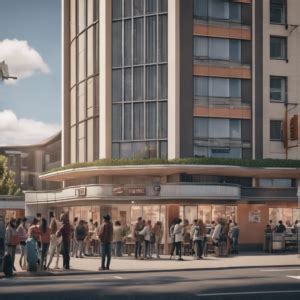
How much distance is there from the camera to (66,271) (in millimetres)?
24672

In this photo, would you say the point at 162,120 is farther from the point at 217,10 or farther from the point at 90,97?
the point at 217,10

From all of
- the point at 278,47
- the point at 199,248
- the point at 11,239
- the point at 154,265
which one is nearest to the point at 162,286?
the point at 11,239

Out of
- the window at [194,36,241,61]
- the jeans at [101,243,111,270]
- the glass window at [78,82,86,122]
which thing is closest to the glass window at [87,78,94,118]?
the glass window at [78,82,86,122]

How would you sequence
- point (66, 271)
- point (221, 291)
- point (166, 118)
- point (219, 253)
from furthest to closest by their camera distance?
point (166, 118) → point (219, 253) → point (66, 271) → point (221, 291)

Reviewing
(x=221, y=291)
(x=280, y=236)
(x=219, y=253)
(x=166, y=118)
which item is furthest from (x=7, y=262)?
(x=166, y=118)

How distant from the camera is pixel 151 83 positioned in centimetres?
4338

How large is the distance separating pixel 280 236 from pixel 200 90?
10.4 metres

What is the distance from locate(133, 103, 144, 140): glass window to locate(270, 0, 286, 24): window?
33.2 feet

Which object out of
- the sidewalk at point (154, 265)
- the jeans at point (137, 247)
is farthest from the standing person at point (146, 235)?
the sidewalk at point (154, 265)

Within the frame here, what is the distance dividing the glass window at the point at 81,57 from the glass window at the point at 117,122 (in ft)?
15.6

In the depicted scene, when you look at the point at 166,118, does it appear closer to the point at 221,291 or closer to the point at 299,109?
the point at 299,109

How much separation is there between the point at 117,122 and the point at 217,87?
6432mm

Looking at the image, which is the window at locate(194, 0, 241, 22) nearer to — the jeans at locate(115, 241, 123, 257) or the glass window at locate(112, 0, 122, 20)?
the glass window at locate(112, 0, 122, 20)

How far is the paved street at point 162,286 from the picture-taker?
16391 millimetres
